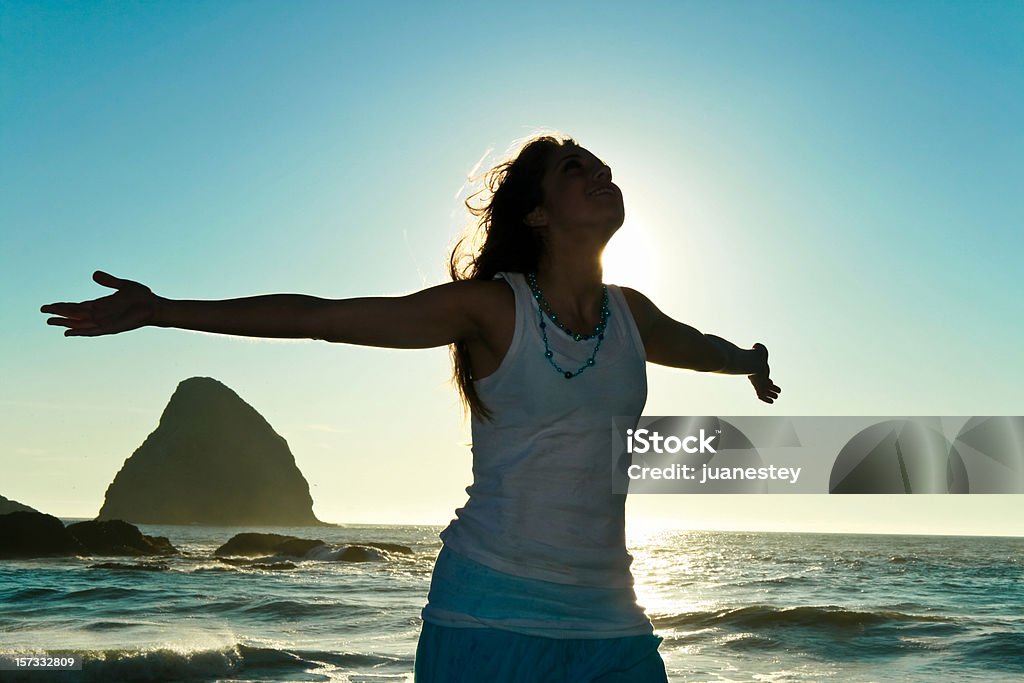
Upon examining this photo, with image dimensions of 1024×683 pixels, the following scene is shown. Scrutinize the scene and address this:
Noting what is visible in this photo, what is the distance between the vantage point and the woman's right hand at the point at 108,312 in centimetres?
207

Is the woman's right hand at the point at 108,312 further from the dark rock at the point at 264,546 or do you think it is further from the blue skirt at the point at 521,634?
the dark rock at the point at 264,546

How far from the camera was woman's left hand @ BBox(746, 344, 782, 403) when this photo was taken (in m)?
3.40

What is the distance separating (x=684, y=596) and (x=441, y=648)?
63.5ft

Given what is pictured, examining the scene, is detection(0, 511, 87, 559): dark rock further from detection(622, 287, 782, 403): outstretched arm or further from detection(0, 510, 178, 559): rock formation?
detection(622, 287, 782, 403): outstretched arm

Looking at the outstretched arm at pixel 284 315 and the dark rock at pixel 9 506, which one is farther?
the dark rock at pixel 9 506

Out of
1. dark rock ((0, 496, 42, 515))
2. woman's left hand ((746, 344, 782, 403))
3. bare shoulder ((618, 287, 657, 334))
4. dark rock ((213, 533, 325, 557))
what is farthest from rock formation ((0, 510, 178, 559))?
dark rock ((0, 496, 42, 515))

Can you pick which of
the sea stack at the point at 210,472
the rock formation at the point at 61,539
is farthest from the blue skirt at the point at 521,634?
the sea stack at the point at 210,472

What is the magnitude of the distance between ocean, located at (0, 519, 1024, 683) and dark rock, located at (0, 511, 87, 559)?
8.78 feet

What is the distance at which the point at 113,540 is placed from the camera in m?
32.8

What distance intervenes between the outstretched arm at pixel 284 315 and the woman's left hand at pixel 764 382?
1.52 meters

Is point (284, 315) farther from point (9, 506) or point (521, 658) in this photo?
point (9, 506)

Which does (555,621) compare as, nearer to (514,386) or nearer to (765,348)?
(514,386)

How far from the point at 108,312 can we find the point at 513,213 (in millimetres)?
1048

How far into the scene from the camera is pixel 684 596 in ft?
Result: 67.5
